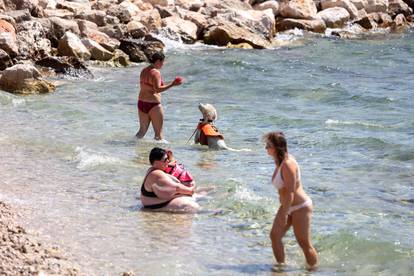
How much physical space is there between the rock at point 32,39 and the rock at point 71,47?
0.38 metres

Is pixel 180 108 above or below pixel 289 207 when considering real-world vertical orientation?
below

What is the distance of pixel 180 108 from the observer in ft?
61.7

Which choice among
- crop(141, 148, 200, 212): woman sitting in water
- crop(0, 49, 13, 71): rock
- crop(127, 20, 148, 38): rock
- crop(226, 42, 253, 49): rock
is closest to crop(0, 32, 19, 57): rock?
crop(0, 49, 13, 71): rock

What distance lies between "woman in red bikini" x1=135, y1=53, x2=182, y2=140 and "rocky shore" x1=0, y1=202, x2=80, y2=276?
18.7ft

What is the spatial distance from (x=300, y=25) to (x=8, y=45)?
52.3 feet

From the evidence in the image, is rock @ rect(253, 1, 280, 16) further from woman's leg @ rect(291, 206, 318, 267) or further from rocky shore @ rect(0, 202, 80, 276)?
woman's leg @ rect(291, 206, 318, 267)

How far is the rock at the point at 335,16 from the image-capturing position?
118ft

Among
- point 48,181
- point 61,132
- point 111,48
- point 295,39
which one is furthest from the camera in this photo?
point 295,39

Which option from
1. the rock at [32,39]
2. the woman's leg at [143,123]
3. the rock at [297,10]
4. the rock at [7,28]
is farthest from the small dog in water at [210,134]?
the rock at [297,10]

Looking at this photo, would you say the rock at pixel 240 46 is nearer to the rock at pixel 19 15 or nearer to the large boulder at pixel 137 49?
the large boulder at pixel 137 49

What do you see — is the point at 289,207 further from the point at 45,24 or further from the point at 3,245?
the point at 45,24

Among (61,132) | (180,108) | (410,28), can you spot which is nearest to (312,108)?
(180,108)

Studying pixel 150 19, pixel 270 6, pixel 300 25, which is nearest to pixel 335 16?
pixel 300 25

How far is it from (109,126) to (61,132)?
4.15 feet
